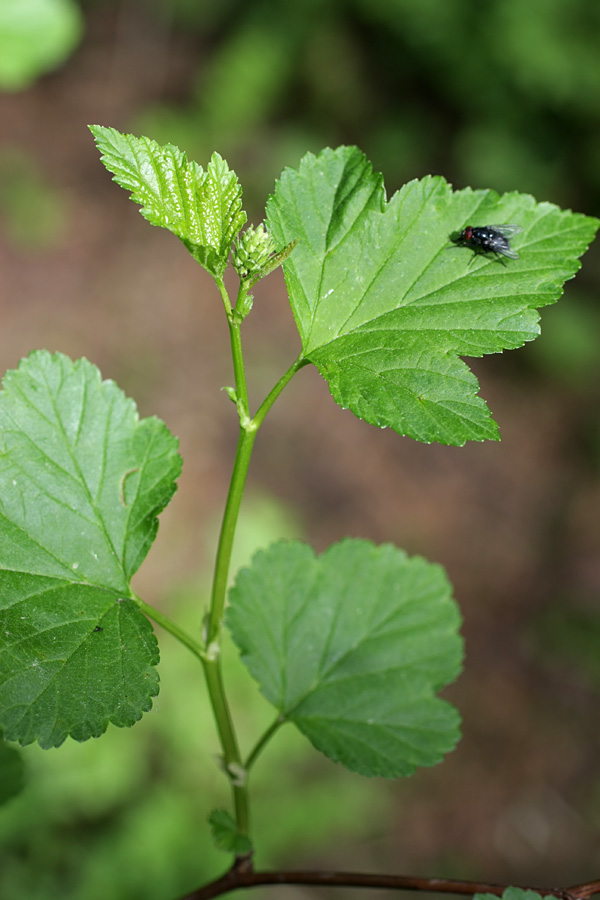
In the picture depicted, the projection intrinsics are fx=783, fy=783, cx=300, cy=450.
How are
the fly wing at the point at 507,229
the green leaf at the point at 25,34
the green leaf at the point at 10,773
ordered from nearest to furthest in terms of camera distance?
the fly wing at the point at 507,229 < the green leaf at the point at 10,773 < the green leaf at the point at 25,34

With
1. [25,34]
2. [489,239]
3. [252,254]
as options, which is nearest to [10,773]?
[252,254]

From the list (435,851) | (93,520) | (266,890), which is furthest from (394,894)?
(93,520)

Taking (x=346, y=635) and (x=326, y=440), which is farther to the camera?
(x=326, y=440)

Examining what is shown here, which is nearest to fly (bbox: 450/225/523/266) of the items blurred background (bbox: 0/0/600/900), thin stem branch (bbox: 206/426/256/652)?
thin stem branch (bbox: 206/426/256/652)

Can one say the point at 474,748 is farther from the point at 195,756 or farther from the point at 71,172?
the point at 71,172

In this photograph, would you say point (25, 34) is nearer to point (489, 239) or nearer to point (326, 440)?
point (489, 239)

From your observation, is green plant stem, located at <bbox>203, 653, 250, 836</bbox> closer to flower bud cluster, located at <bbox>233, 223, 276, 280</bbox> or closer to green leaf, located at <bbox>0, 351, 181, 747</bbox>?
green leaf, located at <bbox>0, 351, 181, 747</bbox>

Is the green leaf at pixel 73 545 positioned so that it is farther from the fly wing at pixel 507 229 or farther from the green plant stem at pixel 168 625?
the fly wing at pixel 507 229

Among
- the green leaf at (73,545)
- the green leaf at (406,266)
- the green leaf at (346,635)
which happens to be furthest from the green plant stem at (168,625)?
the green leaf at (406,266)
